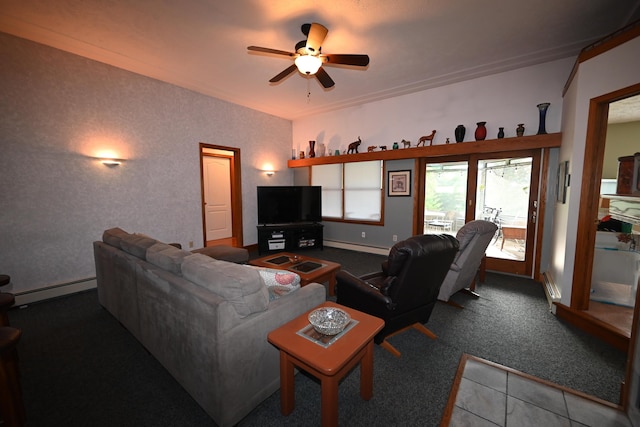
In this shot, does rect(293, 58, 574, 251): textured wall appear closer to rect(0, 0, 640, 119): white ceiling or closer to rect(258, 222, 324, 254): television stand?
rect(0, 0, 640, 119): white ceiling

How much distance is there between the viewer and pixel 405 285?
6.30 feet

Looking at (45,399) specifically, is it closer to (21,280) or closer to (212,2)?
(21,280)

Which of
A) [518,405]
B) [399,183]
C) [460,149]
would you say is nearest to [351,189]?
[399,183]

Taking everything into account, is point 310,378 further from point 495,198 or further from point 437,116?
point 437,116

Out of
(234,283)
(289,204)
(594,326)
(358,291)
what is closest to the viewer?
(234,283)

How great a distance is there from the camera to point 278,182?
20.5 feet

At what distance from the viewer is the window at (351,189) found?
17.7ft

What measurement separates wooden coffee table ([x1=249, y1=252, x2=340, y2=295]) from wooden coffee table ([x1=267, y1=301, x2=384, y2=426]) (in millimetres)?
1209

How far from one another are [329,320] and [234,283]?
60 cm

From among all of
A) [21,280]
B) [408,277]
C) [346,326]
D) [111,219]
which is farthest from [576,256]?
[21,280]

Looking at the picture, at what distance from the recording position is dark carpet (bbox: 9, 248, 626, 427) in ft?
5.15

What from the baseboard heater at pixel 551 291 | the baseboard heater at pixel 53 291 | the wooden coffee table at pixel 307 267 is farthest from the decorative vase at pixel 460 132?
the baseboard heater at pixel 53 291

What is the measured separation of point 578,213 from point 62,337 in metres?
5.23

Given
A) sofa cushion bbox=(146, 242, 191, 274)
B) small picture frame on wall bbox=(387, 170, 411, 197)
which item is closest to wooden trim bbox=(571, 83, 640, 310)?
small picture frame on wall bbox=(387, 170, 411, 197)
